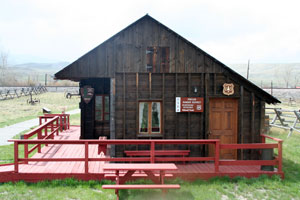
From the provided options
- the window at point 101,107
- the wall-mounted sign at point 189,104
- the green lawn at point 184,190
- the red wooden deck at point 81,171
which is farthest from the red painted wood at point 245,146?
the window at point 101,107

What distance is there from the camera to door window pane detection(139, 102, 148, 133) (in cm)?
984

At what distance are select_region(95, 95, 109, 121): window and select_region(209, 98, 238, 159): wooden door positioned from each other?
19.0 feet

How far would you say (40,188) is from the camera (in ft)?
24.3

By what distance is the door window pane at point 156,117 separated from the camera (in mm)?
9891

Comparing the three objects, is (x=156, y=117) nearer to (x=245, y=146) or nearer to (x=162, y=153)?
(x=162, y=153)

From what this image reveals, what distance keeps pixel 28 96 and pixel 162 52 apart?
46.5 metres

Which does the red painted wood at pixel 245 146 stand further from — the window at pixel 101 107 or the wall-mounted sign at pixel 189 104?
the window at pixel 101 107

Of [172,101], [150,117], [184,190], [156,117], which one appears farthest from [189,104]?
[184,190]

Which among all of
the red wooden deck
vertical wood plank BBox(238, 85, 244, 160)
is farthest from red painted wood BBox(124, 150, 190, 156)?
vertical wood plank BBox(238, 85, 244, 160)

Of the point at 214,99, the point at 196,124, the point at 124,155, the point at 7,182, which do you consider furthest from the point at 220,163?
the point at 7,182

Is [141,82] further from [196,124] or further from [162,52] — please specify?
[196,124]

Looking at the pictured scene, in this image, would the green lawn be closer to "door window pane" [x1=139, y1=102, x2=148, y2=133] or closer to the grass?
"door window pane" [x1=139, y1=102, x2=148, y2=133]

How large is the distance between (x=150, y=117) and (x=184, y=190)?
3.19m

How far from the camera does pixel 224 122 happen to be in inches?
398
